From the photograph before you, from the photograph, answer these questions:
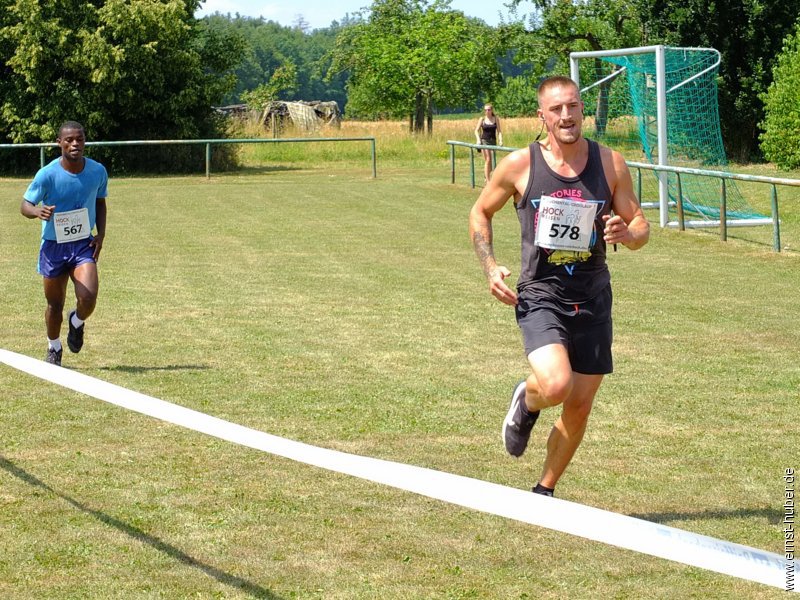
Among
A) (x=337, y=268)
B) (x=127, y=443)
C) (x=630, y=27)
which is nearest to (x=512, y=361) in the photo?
(x=127, y=443)

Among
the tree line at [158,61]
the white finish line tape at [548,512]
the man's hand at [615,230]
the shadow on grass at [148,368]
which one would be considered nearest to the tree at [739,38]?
the tree line at [158,61]

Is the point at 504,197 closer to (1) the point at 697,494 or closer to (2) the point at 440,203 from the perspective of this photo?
(1) the point at 697,494

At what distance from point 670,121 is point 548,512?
2359cm

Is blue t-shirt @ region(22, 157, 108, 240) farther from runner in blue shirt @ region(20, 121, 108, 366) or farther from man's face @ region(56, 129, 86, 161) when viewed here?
man's face @ region(56, 129, 86, 161)

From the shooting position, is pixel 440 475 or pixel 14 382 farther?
pixel 14 382

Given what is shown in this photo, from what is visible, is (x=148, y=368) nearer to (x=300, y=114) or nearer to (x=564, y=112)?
(x=564, y=112)

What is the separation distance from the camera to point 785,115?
33.2 meters

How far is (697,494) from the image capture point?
6531 millimetres

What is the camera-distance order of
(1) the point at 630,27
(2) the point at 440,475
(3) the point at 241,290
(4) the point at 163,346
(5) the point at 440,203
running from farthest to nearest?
(1) the point at 630,27, (5) the point at 440,203, (3) the point at 241,290, (4) the point at 163,346, (2) the point at 440,475

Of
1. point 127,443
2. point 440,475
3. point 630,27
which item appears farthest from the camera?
point 630,27

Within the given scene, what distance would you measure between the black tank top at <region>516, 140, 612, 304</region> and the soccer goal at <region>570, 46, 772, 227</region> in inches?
653

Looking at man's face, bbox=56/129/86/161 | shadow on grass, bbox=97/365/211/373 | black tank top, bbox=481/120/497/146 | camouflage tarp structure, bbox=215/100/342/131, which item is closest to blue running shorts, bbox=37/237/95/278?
man's face, bbox=56/129/86/161

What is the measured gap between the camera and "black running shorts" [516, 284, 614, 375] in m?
5.86

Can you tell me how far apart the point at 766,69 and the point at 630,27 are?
1597 centimetres
